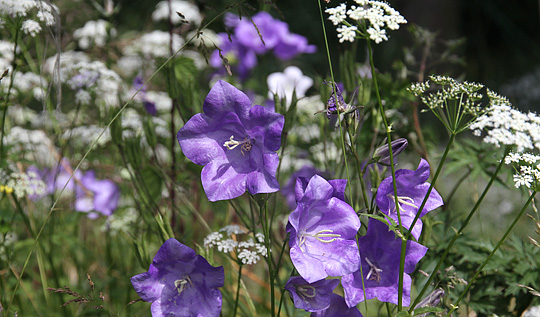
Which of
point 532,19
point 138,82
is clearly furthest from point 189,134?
point 532,19

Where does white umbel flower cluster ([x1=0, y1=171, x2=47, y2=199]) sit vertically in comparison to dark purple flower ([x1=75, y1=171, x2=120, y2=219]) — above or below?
above

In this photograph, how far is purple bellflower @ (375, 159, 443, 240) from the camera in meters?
1.22

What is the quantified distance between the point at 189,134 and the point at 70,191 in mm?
1991

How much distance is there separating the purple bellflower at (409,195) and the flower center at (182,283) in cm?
53

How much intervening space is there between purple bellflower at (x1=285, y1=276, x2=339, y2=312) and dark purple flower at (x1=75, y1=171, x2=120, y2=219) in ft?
5.50

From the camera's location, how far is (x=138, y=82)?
8.79ft

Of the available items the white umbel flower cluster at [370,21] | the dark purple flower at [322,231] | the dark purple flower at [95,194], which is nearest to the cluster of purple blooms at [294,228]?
the dark purple flower at [322,231]

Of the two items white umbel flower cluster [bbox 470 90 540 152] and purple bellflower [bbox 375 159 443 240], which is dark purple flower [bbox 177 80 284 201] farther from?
white umbel flower cluster [bbox 470 90 540 152]

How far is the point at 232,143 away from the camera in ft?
4.12

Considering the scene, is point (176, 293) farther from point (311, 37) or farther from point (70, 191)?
point (311, 37)

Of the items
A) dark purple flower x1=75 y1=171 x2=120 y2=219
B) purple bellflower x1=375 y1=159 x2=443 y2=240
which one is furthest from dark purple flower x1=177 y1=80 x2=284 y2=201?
dark purple flower x1=75 y1=171 x2=120 y2=219

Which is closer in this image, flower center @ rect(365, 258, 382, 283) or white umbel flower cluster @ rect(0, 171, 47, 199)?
flower center @ rect(365, 258, 382, 283)

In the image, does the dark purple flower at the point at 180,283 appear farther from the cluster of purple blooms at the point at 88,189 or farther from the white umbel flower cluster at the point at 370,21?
the cluster of purple blooms at the point at 88,189

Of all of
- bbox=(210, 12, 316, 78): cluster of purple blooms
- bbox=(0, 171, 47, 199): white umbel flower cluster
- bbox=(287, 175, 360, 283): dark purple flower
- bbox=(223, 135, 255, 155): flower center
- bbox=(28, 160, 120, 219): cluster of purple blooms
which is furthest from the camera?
bbox=(210, 12, 316, 78): cluster of purple blooms
